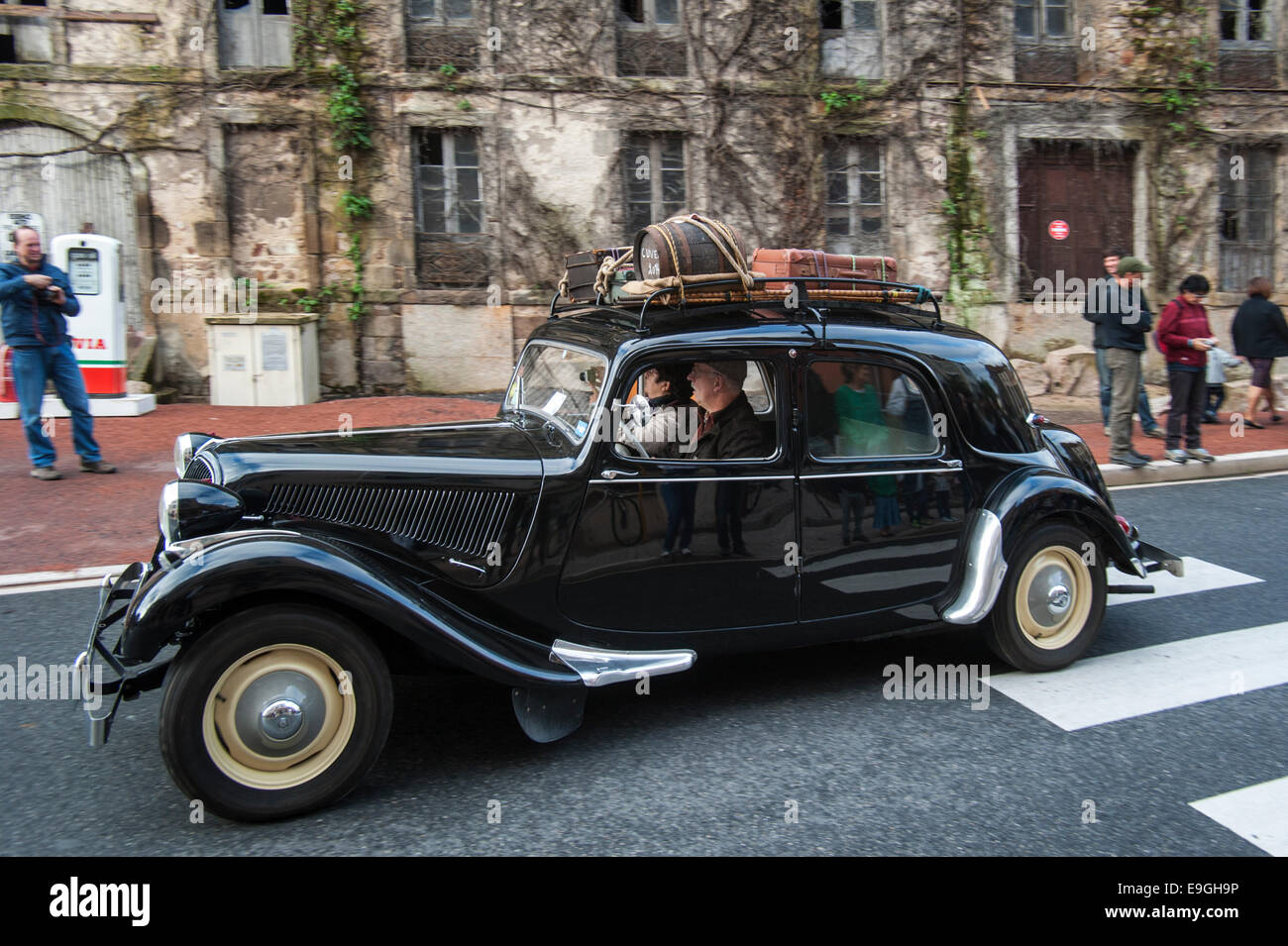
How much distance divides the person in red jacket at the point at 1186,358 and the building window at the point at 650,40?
794cm

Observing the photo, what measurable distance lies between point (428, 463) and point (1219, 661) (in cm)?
383

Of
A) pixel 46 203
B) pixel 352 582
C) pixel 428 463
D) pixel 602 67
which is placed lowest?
pixel 352 582

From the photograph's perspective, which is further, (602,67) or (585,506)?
(602,67)

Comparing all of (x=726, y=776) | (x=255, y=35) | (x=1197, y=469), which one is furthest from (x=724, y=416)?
(x=255, y=35)

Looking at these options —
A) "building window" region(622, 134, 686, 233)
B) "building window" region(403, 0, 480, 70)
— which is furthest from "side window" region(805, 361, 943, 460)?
"building window" region(403, 0, 480, 70)

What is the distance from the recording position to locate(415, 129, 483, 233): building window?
14.5 metres

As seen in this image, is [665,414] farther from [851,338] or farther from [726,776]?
[726,776]

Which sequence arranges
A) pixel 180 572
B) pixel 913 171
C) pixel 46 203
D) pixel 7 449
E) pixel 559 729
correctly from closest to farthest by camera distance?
pixel 180 572, pixel 559 729, pixel 7 449, pixel 46 203, pixel 913 171

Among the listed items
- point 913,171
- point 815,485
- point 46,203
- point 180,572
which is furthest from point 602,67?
point 180,572

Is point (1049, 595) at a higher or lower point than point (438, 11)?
lower

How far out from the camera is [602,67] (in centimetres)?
1459

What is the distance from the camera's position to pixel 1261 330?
11.8 meters

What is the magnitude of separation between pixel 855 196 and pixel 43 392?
1134 centimetres

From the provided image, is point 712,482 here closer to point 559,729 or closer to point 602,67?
point 559,729
